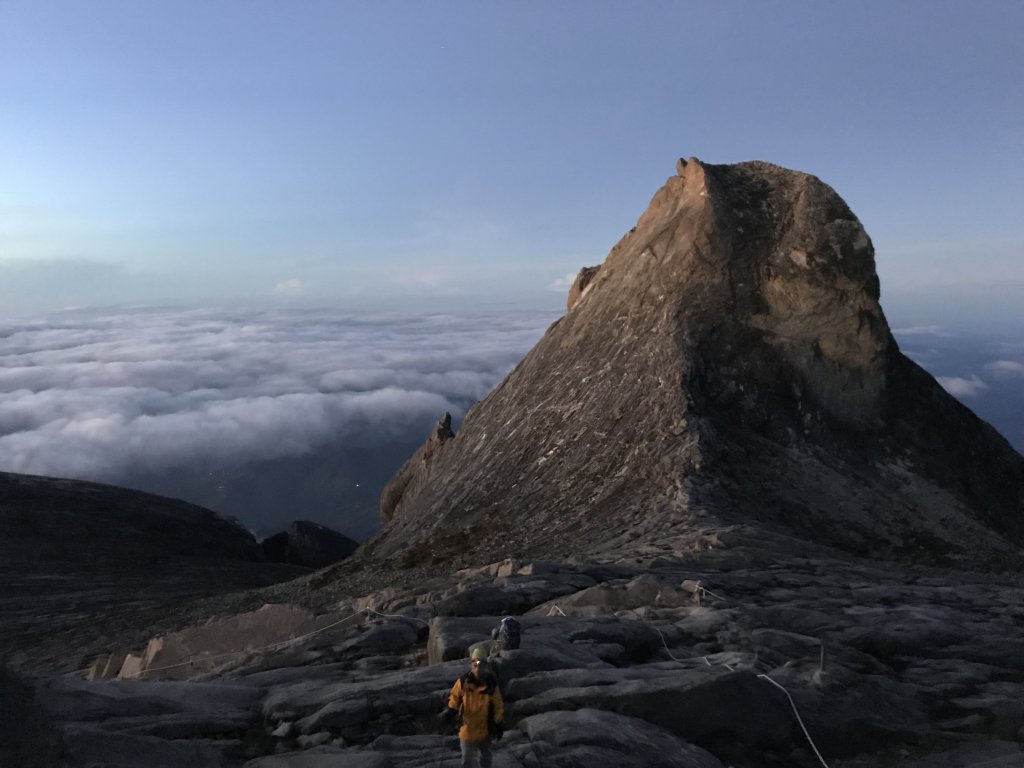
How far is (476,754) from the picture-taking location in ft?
27.6

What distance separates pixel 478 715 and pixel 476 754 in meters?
0.45

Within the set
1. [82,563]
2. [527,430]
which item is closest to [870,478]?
[527,430]

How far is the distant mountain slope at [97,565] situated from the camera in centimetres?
2948

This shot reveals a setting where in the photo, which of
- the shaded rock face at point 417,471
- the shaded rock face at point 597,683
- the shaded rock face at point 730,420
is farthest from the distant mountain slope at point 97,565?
the shaded rock face at point 597,683

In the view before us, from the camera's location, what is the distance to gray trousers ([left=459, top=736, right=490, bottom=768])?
838 centimetres

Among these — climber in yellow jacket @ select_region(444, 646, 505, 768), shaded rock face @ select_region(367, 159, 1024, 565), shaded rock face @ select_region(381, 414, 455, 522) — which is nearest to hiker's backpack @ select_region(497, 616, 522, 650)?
climber in yellow jacket @ select_region(444, 646, 505, 768)

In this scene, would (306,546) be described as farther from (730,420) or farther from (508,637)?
(508,637)

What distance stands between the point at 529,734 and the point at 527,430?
27.1 m

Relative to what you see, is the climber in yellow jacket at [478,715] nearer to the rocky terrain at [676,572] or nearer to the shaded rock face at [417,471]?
the rocky terrain at [676,572]

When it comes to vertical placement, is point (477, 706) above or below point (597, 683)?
above

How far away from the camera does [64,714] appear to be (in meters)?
9.00

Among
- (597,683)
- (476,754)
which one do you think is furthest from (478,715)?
(597,683)

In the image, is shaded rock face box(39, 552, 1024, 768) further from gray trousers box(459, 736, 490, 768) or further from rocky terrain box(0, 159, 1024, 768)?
gray trousers box(459, 736, 490, 768)

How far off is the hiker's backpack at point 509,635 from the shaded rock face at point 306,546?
54357mm
